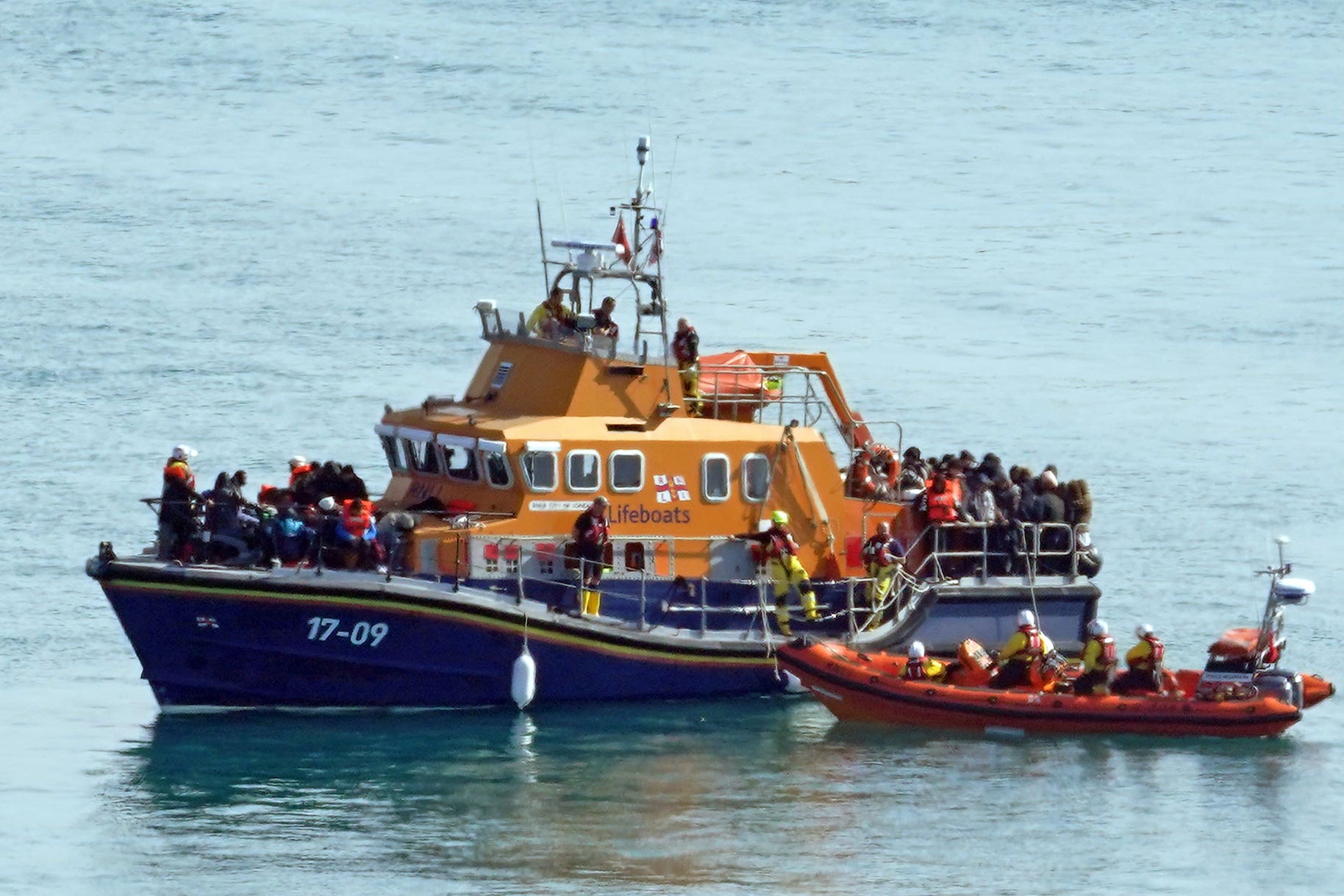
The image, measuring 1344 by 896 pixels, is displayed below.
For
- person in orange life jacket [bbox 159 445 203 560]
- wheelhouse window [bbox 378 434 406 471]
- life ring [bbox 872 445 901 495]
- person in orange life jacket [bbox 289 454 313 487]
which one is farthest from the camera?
life ring [bbox 872 445 901 495]

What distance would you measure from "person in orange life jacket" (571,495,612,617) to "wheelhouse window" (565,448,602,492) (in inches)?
7.7

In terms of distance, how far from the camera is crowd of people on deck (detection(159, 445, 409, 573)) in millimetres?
22562

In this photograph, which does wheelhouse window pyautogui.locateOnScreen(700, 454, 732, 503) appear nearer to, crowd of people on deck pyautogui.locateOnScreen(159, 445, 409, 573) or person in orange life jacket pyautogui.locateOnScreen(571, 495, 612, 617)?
person in orange life jacket pyautogui.locateOnScreen(571, 495, 612, 617)

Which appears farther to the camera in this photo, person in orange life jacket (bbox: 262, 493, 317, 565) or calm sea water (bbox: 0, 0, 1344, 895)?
person in orange life jacket (bbox: 262, 493, 317, 565)

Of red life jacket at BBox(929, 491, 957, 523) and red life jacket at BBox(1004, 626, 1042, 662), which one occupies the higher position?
red life jacket at BBox(929, 491, 957, 523)

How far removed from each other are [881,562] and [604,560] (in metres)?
2.84

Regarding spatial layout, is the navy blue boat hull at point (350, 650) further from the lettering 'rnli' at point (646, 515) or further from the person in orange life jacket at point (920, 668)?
the person in orange life jacket at point (920, 668)

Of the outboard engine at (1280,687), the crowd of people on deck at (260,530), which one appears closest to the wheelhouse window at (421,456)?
the crowd of people on deck at (260,530)

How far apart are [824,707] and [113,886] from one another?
8378mm

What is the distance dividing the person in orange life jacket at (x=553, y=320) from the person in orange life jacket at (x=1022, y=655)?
5.28m

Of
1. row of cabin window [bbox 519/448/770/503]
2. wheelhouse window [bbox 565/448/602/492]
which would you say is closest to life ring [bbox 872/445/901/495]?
row of cabin window [bbox 519/448/770/503]

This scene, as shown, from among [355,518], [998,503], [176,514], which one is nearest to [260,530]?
[176,514]

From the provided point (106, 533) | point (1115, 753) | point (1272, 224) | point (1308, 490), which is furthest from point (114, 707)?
point (1272, 224)

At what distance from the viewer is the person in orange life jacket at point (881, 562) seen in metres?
24.3
